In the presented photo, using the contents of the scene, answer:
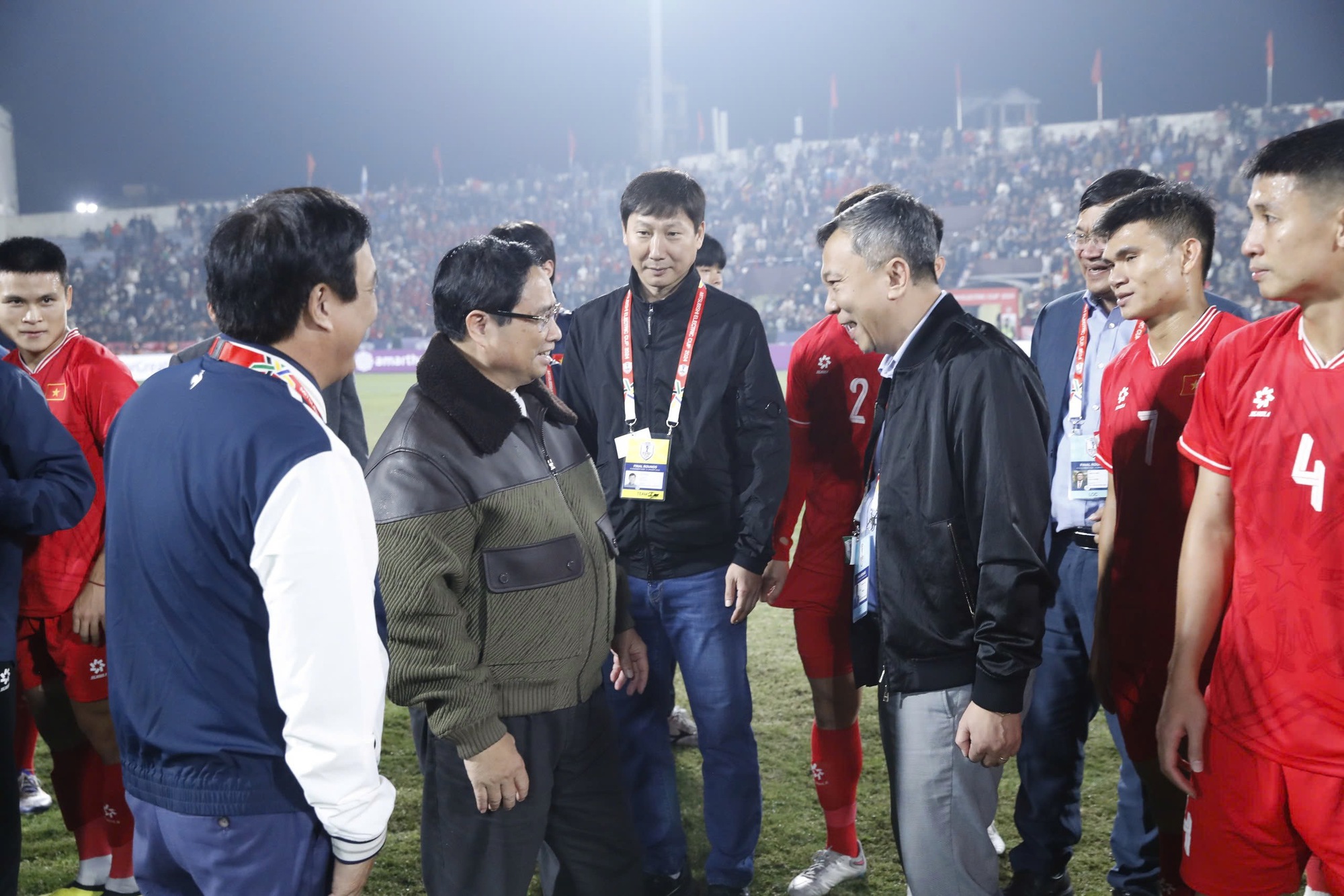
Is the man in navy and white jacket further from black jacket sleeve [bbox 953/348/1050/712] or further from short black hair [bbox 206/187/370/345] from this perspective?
black jacket sleeve [bbox 953/348/1050/712]

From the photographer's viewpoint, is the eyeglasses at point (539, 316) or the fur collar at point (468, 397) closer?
the fur collar at point (468, 397)

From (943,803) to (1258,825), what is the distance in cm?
62

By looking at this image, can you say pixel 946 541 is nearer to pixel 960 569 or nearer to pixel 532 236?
pixel 960 569

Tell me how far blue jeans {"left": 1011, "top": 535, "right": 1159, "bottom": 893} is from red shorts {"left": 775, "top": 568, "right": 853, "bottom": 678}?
66 centimetres

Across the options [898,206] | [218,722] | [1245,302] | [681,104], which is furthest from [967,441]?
[681,104]

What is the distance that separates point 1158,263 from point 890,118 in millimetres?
47831

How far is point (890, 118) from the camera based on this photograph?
47.0 metres

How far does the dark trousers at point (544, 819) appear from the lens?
2170 mm

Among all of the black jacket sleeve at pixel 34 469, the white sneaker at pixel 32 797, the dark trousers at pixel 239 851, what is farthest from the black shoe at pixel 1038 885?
the white sneaker at pixel 32 797

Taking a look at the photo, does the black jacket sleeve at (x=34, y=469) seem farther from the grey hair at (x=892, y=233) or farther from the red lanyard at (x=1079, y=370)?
the red lanyard at (x=1079, y=370)

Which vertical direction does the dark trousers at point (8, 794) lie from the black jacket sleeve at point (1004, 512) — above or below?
below

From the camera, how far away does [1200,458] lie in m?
2.12

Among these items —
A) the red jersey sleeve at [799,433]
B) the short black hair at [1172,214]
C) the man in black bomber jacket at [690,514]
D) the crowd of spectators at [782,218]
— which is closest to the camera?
the short black hair at [1172,214]

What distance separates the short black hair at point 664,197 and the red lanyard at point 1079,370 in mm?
1440
